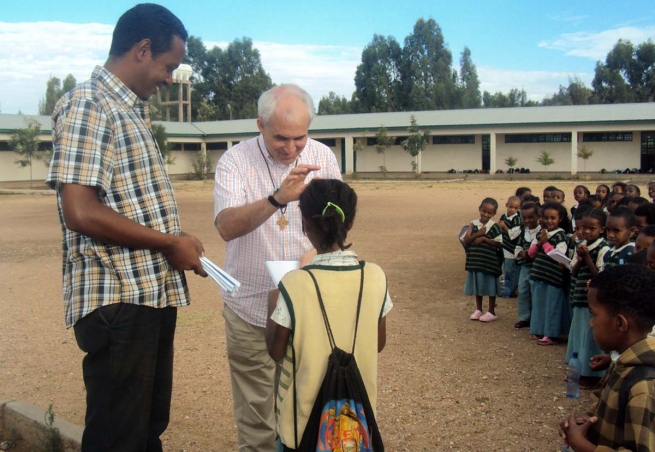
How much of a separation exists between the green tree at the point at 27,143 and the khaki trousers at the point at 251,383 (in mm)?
36649

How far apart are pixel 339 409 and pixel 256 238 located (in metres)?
1.08

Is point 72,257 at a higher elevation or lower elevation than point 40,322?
higher

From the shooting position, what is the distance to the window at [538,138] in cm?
4041

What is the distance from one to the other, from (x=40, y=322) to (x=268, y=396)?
4.77m

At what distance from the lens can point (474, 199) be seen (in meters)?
22.6

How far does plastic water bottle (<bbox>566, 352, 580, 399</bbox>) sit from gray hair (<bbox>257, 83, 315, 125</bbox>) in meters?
3.02

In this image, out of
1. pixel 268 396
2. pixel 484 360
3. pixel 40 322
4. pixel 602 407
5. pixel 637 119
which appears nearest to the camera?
pixel 602 407

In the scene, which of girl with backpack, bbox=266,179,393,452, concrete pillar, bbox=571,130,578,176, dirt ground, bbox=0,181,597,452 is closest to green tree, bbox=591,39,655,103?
concrete pillar, bbox=571,130,578,176

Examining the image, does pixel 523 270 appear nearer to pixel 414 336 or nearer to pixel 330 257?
pixel 414 336

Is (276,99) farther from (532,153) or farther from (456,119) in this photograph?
(456,119)

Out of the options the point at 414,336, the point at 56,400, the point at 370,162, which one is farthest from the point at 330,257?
the point at 370,162

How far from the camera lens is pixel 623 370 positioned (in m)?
2.19

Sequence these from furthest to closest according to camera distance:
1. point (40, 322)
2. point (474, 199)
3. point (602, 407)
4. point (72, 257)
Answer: point (474, 199) < point (40, 322) < point (72, 257) < point (602, 407)

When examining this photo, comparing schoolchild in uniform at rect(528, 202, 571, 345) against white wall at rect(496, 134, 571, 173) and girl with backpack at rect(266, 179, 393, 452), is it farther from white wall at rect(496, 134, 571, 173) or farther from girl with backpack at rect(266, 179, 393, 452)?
white wall at rect(496, 134, 571, 173)
